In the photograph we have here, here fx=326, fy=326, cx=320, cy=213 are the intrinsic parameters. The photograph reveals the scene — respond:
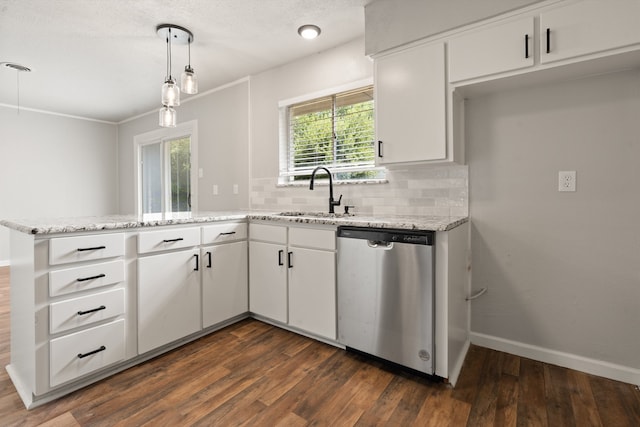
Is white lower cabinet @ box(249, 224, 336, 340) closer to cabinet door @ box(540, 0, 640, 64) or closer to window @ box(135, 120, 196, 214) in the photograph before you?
cabinet door @ box(540, 0, 640, 64)

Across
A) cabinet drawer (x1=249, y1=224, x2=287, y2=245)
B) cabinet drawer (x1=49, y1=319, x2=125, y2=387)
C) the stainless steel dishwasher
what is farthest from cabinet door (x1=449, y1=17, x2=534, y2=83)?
cabinet drawer (x1=49, y1=319, x2=125, y2=387)

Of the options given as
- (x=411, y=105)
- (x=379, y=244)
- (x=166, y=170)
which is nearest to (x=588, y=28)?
(x=411, y=105)

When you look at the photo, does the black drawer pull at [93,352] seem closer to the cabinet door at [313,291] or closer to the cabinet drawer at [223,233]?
the cabinet drawer at [223,233]

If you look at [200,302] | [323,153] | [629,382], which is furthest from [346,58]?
[629,382]

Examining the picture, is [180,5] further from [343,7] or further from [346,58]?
[346,58]

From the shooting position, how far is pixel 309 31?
2588 mm

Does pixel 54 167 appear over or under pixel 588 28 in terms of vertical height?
under

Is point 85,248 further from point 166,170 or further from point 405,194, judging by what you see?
point 166,170

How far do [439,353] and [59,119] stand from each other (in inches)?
247

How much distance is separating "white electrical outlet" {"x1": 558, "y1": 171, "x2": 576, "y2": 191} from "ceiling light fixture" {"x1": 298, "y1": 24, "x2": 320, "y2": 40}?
6.54 feet

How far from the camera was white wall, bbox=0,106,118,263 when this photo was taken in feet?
15.5

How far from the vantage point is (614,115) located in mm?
1770

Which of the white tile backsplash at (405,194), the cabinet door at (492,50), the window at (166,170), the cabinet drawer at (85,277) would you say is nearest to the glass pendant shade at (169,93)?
the cabinet drawer at (85,277)

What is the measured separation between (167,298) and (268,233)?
2.61 feet
